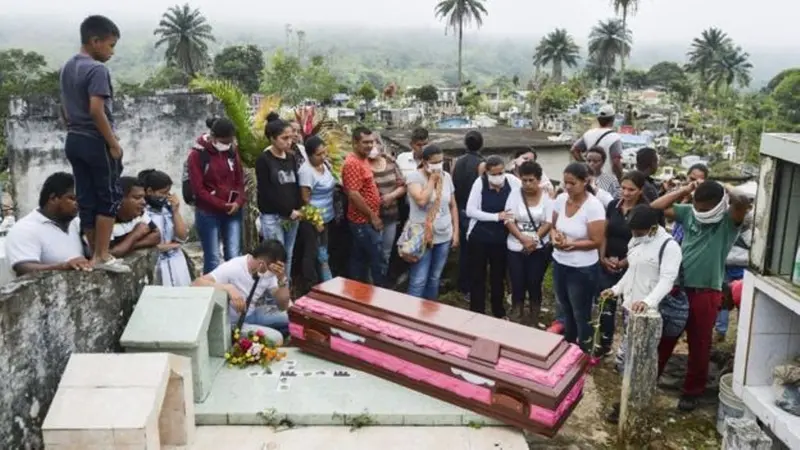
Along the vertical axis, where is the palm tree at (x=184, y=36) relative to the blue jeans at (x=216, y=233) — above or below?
above

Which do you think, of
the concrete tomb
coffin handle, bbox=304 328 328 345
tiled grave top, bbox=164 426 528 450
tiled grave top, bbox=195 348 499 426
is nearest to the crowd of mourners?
coffin handle, bbox=304 328 328 345

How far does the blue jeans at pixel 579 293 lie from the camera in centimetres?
622

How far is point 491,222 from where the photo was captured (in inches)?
268

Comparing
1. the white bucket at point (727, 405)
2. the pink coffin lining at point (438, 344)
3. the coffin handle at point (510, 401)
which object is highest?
the pink coffin lining at point (438, 344)

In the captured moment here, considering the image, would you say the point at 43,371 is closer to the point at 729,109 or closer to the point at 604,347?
the point at 604,347

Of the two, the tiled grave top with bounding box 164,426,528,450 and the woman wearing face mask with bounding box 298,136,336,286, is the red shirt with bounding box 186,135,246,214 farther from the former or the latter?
the tiled grave top with bounding box 164,426,528,450

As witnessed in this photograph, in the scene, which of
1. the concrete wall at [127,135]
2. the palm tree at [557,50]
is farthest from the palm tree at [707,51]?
the concrete wall at [127,135]

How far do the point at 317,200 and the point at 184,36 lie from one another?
74.9m

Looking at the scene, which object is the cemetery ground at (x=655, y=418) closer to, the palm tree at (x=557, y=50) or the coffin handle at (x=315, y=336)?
the coffin handle at (x=315, y=336)

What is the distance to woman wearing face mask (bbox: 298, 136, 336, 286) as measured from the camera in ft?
22.1

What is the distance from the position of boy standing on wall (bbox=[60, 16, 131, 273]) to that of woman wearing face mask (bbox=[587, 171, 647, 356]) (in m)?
3.92

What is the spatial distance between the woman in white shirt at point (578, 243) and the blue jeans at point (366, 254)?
169cm

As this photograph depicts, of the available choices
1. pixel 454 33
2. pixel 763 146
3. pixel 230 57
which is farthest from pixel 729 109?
pixel 763 146

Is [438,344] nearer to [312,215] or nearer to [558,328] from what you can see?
[558,328]
